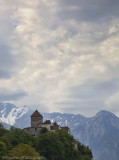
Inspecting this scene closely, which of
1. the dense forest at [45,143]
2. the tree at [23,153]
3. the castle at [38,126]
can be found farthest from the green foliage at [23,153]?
the castle at [38,126]

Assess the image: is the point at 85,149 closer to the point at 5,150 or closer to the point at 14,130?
the point at 14,130

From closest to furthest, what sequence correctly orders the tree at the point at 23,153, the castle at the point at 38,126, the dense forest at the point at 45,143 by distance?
the tree at the point at 23,153
the dense forest at the point at 45,143
the castle at the point at 38,126

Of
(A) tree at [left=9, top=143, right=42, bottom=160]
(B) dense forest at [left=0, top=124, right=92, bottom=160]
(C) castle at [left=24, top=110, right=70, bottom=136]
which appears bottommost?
(A) tree at [left=9, top=143, right=42, bottom=160]

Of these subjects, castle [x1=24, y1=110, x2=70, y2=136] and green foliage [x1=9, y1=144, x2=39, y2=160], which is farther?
castle [x1=24, y1=110, x2=70, y2=136]

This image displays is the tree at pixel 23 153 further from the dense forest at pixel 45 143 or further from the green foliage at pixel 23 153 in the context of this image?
the dense forest at pixel 45 143

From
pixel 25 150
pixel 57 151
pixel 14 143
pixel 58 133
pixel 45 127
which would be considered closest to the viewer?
pixel 25 150

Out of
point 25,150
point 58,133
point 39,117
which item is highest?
point 39,117

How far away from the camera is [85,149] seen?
171125mm

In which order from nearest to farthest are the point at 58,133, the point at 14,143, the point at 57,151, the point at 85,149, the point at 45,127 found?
1. the point at 14,143
2. the point at 57,151
3. the point at 58,133
4. the point at 45,127
5. the point at 85,149

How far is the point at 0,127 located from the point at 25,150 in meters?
42.2

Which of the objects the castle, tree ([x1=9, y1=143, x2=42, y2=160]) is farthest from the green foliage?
the castle

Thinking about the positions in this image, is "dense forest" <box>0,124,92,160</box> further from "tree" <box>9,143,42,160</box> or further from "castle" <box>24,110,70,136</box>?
"castle" <box>24,110,70,136</box>

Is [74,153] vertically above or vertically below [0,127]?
below

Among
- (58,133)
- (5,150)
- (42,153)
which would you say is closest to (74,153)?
(58,133)
